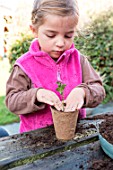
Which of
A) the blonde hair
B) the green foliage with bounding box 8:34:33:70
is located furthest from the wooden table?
the green foliage with bounding box 8:34:33:70

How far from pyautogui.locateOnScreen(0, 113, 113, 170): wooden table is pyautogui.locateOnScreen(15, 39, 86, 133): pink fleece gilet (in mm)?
231

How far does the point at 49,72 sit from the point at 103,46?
3.66 m

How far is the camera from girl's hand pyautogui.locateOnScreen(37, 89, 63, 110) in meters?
1.35

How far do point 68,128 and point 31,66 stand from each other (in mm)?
537

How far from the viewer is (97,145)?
136 centimetres

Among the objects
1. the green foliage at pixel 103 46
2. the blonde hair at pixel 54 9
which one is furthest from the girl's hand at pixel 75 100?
the green foliage at pixel 103 46

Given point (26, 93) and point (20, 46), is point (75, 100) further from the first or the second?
point (20, 46)

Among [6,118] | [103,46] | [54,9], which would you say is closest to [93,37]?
[103,46]

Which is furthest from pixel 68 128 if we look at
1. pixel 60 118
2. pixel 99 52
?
pixel 99 52

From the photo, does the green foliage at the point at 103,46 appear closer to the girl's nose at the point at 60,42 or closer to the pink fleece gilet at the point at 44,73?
the pink fleece gilet at the point at 44,73

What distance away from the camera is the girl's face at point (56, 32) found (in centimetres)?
151

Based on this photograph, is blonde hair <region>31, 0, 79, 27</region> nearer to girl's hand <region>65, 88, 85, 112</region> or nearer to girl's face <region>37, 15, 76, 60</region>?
girl's face <region>37, 15, 76, 60</region>

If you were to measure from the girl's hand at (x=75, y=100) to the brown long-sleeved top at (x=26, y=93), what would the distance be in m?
0.07

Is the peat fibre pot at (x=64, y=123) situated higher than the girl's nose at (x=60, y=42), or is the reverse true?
the girl's nose at (x=60, y=42)
